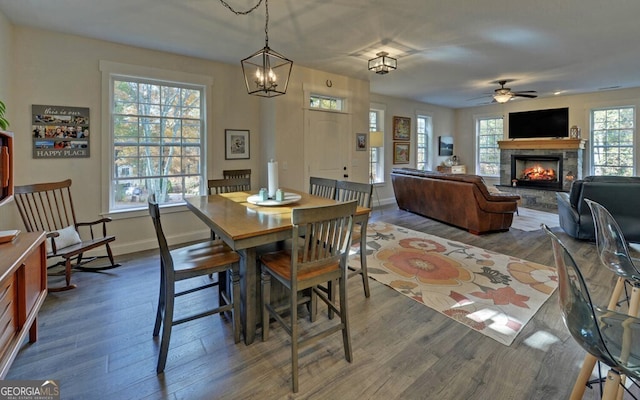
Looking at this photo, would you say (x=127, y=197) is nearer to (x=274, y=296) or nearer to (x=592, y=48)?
(x=274, y=296)

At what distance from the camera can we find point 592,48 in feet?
13.8

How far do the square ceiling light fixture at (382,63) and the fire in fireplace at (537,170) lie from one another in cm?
588

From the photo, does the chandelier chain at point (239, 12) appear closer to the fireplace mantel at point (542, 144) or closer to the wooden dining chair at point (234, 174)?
the wooden dining chair at point (234, 174)

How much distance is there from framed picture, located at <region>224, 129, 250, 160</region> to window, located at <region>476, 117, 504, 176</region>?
739 centimetres

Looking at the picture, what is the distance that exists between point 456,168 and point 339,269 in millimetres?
8357

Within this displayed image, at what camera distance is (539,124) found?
26.0 ft

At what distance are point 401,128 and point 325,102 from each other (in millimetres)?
3173

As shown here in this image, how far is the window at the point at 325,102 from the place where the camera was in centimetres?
531

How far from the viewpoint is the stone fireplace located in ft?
→ 24.1

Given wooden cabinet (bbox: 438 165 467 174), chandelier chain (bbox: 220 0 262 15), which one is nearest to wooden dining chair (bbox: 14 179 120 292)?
chandelier chain (bbox: 220 0 262 15)

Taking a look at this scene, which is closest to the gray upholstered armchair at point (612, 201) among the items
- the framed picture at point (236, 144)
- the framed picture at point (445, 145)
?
the framed picture at point (445, 145)

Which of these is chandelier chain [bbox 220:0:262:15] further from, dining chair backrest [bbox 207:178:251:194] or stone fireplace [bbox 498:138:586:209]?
stone fireplace [bbox 498:138:586:209]

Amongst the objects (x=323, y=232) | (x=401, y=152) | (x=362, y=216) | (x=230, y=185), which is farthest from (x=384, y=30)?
(x=401, y=152)

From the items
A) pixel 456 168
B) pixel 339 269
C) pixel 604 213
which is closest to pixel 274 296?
pixel 339 269
